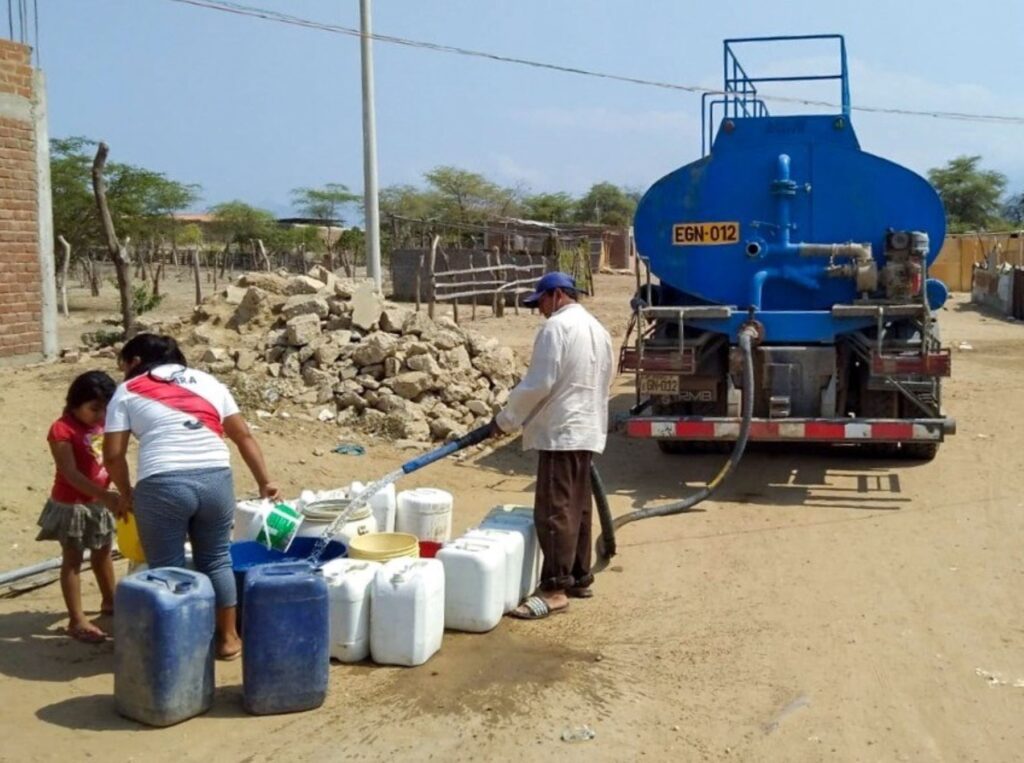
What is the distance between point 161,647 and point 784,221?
6428mm

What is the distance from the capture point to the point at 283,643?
4.38m

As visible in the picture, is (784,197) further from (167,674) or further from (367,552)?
(167,674)

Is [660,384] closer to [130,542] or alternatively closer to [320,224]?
[130,542]

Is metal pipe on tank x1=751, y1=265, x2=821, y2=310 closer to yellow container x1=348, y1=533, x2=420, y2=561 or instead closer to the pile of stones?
the pile of stones

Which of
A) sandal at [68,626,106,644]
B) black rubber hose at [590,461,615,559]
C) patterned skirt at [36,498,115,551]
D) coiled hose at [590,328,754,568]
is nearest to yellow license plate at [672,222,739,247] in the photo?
coiled hose at [590,328,754,568]

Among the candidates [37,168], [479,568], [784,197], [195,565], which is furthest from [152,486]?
[37,168]

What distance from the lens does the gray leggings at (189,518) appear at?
4594 millimetres

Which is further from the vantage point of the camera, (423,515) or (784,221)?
(784,221)

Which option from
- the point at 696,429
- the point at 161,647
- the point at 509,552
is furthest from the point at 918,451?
the point at 161,647

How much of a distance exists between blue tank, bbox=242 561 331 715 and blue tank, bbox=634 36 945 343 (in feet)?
17.4

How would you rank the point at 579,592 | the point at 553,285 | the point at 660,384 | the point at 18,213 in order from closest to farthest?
the point at 553,285 < the point at 579,592 < the point at 660,384 < the point at 18,213

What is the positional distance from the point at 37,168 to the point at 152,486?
8.69 meters

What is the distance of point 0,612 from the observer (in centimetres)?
575

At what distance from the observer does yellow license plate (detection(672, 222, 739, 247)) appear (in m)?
9.16
